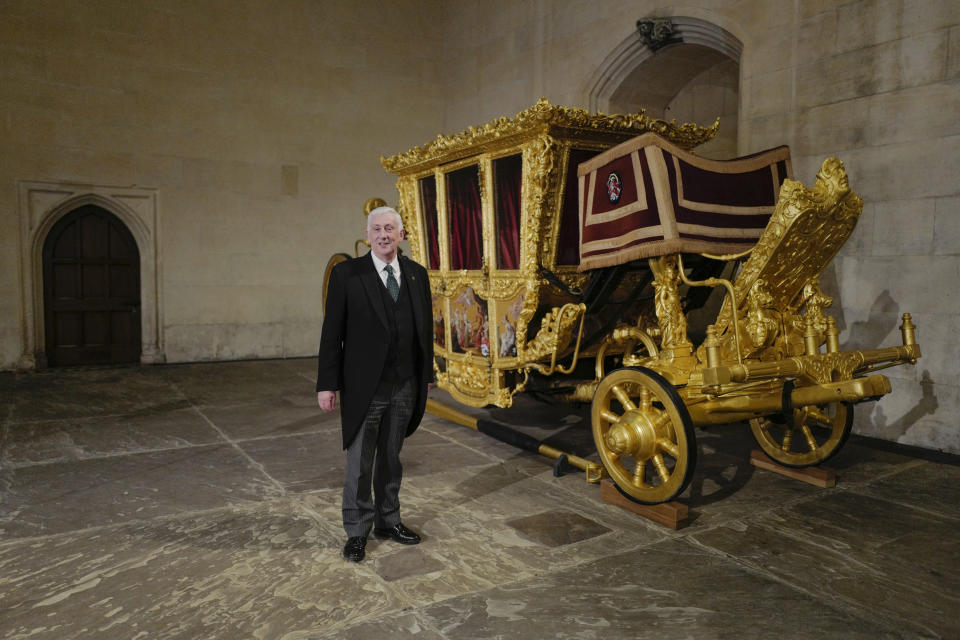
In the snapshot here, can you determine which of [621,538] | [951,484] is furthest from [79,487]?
[951,484]

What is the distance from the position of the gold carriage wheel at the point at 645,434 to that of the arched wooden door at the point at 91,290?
7.76 m

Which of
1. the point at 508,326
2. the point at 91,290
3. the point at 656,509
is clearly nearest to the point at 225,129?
the point at 91,290

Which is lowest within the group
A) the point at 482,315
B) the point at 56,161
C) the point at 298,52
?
the point at 482,315

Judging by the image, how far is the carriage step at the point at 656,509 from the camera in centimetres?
355

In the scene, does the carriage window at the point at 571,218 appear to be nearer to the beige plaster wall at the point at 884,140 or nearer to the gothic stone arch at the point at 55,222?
the beige plaster wall at the point at 884,140

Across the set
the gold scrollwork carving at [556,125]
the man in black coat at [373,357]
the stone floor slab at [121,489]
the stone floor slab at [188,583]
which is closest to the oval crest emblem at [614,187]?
the gold scrollwork carving at [556,125]

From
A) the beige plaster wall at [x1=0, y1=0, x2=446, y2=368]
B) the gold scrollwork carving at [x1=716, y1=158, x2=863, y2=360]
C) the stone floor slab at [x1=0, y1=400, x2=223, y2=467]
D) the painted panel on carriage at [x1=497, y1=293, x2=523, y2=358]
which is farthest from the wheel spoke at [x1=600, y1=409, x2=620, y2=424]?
the beige plaster wall at [x1=0, y1=0, x2=446, y2=368]

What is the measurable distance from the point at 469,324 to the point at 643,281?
1357 millimetres

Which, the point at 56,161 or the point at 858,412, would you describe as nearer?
the point at 858,412

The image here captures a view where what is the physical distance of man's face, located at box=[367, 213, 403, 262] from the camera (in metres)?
A: 3.05

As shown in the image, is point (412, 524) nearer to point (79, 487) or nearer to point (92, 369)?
point (79, 487)

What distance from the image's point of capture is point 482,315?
5156 mm

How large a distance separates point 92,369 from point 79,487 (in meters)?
5.48

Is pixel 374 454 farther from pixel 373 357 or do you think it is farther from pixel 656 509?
pixel 656 509
